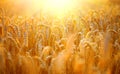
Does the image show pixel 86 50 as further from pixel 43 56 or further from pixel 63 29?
pixel 63 29

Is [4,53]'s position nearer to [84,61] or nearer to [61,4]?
[84,61]

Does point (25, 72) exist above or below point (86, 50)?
below

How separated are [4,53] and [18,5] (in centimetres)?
304

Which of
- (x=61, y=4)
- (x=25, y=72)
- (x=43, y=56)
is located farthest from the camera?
(x=61, y=4)

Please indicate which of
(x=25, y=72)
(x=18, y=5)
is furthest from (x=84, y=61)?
(x=18, y=5)

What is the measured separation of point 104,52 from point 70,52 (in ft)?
0.89

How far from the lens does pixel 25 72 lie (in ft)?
4.35

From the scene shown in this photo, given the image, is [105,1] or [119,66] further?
[105,1]

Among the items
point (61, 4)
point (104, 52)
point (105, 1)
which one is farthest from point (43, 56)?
point (105, 1)

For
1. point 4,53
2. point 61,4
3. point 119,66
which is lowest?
point 119,66

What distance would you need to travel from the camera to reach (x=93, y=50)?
1.41 metres

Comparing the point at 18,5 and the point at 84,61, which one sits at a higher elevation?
the point at 18,5

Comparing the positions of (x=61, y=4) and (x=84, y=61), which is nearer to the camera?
(x=84, y=61)

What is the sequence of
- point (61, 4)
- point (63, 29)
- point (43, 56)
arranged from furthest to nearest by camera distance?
point (61, 4)
point (63, 29)
point (43, 56)
